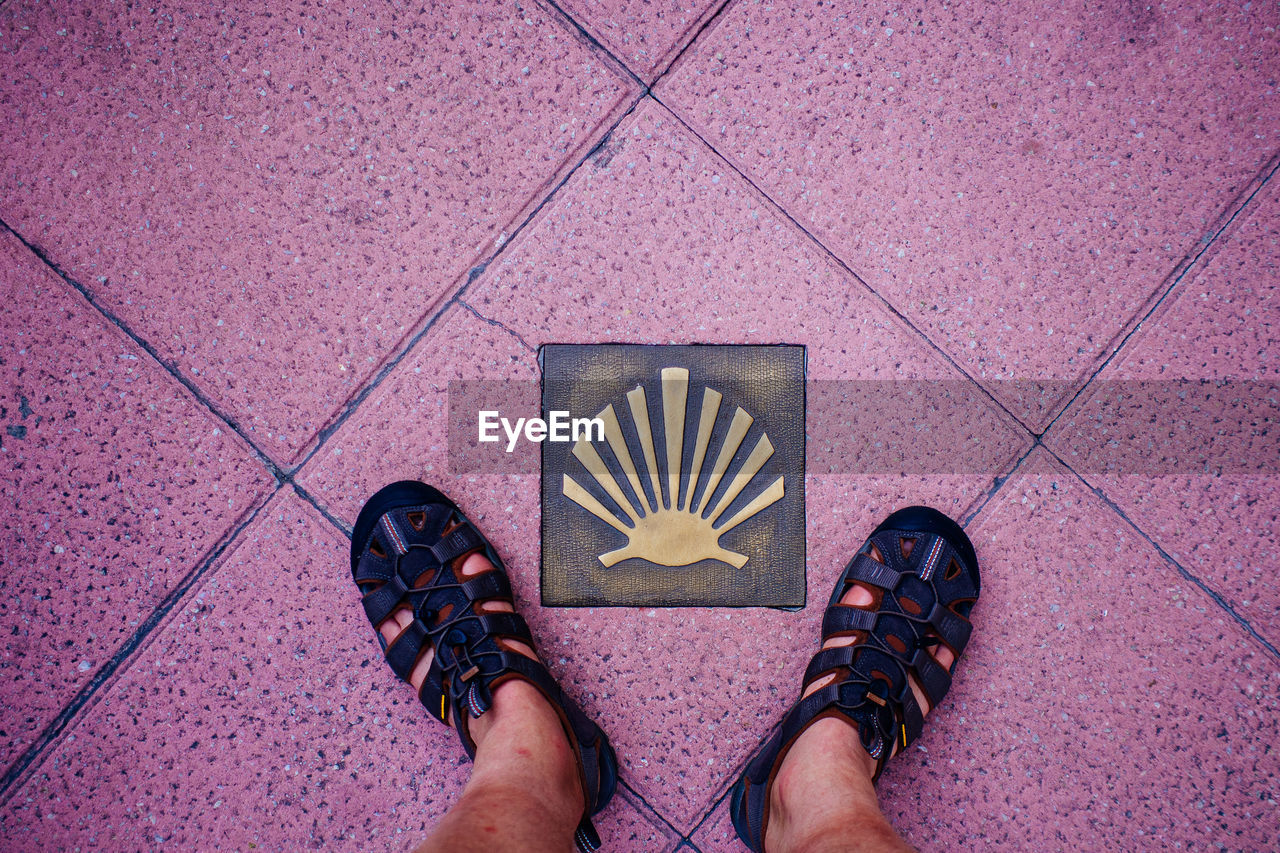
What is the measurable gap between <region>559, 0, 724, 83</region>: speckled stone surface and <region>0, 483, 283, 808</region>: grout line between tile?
1.37 meters

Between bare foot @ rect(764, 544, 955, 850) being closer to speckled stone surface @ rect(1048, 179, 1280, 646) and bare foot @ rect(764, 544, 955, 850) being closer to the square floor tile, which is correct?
the square floor tile

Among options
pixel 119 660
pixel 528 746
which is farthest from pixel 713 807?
pixel 119 660

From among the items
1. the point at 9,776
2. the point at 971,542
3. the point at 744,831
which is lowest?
the point at 9,776

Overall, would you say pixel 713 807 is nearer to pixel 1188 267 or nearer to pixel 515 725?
pixel 515 725

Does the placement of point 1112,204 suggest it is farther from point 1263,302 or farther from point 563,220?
point 563,220

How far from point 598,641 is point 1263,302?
1.83 m

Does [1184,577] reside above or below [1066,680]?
above

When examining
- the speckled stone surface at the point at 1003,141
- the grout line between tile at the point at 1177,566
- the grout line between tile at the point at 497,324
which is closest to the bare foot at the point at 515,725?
the grout line between tile at the point at 497,324

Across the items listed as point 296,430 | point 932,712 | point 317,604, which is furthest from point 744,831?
point 296,430

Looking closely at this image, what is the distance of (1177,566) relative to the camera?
1660 millimetres

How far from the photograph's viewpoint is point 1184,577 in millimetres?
1658

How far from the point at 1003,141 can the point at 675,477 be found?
1166 millimetres

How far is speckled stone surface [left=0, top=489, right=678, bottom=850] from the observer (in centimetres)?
160

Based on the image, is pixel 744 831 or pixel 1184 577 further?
pixel 1184 577
